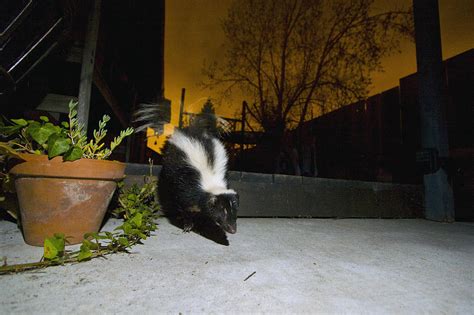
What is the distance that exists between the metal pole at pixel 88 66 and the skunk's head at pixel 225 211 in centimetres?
155

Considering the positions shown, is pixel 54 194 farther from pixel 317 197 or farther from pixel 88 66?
pixel 317 197

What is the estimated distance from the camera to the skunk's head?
233 centimetres

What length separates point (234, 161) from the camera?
9.56m

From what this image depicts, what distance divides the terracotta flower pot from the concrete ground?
0.17m

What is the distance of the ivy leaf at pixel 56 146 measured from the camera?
5.18ft

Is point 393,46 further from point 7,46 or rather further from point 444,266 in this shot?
point 7,46

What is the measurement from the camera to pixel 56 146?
5.19 feet

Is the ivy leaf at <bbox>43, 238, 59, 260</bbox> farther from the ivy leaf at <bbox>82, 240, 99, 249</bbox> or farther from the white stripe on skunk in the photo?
the white stripe on skunk

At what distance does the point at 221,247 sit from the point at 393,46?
1008 centimetres

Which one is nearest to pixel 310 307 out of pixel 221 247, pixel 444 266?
pixel 221 247

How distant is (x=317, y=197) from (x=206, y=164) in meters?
1.90

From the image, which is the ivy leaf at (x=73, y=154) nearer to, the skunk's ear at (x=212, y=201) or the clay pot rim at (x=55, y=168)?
the clay pot rim at (x=55, y=168)

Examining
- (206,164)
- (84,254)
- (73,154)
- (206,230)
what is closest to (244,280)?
(84,254)

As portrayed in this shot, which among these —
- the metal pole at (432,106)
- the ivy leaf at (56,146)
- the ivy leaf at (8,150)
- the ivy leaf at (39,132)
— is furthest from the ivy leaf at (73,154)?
the metal pole at (432,106)
